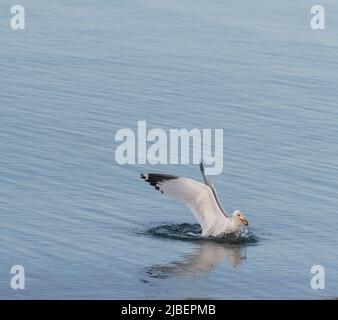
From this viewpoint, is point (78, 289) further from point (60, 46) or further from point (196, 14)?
point (196, 14)

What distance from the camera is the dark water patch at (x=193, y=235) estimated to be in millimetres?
36469

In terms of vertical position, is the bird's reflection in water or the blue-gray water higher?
the blue-gray water

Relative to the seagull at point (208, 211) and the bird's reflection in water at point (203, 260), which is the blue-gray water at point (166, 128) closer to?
the bird's reflection in water at point (203, 260)

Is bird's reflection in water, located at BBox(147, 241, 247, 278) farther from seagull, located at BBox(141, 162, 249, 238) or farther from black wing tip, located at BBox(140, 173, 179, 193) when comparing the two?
black wing tip, located at BBox(140, 173, 179, 193)

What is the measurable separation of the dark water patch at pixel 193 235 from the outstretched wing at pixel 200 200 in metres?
0.22

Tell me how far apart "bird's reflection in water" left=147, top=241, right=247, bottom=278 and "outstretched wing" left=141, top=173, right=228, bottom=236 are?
39 cm

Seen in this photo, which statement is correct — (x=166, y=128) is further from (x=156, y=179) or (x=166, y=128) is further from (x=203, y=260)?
(x=203, y=260)

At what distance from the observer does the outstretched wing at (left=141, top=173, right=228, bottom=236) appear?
36.2m

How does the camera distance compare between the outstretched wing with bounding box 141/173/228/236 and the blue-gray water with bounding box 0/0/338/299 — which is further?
the outstretched wing with bounding box 141/173/228/236

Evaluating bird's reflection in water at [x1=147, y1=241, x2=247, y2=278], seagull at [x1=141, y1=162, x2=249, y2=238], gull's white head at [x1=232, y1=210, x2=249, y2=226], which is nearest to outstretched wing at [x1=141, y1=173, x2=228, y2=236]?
seagull at [x1=141, y1=162, x2=249, y2=238]

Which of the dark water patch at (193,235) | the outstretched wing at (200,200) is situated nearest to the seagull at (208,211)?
the outstretched wing at (200,200)

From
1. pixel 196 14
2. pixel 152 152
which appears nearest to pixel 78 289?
pixel 152 152

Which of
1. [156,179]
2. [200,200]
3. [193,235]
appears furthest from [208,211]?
[156,179]

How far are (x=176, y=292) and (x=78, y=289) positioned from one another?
1.87 meters
